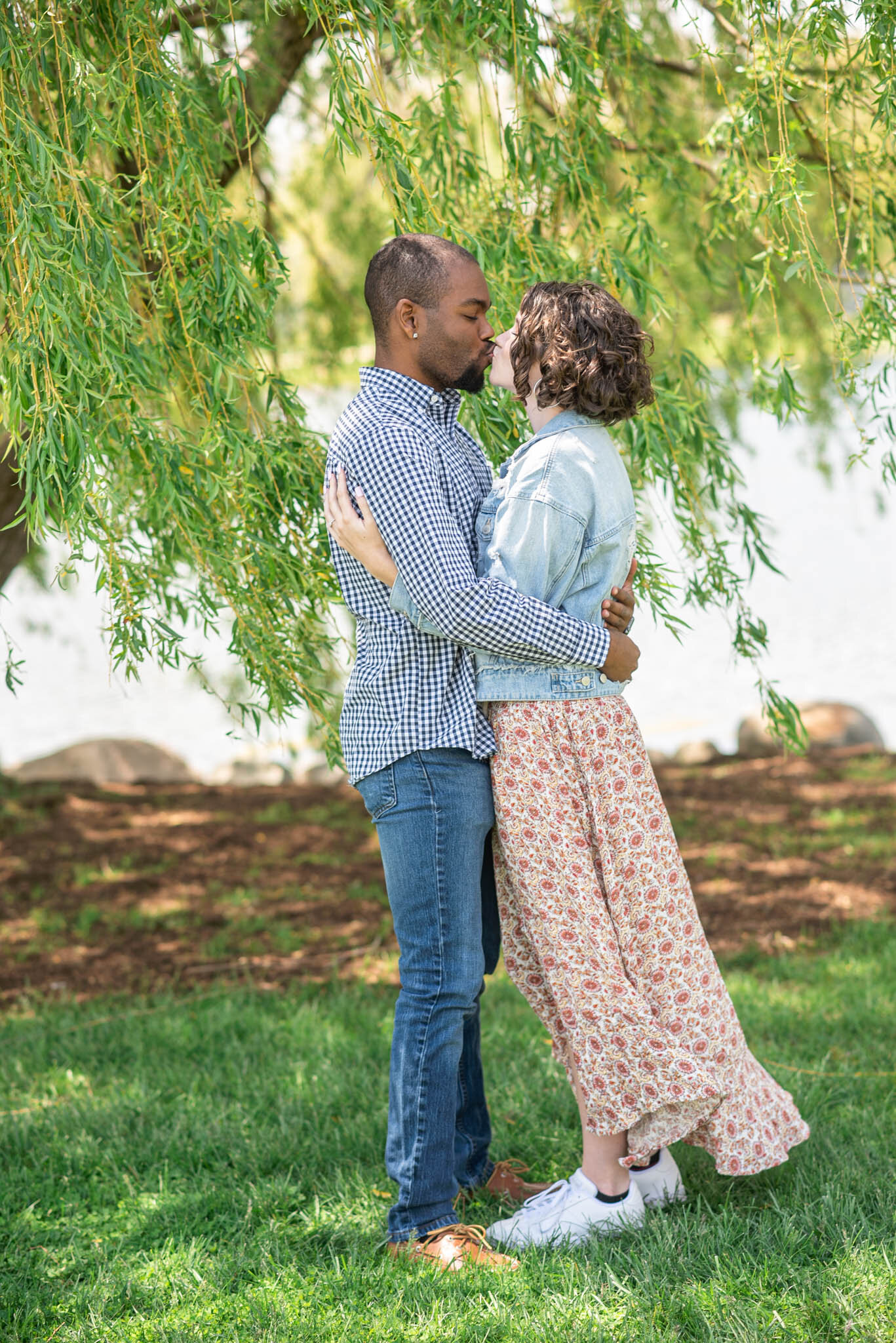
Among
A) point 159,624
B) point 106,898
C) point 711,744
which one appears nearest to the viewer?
point 159,624

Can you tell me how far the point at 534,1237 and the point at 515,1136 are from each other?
0.58 meters

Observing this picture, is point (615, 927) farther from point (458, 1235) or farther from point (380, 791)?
point (458, 1235)

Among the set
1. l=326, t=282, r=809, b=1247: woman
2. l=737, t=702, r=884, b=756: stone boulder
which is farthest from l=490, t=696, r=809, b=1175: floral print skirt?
l=737, t=702, r=884, b=756: stone boulder

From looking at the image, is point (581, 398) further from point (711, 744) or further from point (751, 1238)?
point (711, 744)

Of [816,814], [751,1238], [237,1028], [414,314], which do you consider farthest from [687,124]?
[751,1238]

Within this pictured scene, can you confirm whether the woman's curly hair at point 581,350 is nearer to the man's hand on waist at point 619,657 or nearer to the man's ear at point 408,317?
the man's ear at point 408,317

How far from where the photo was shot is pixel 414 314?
2486mm

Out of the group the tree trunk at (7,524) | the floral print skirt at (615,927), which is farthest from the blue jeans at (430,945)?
the tree trunk at (7,524)

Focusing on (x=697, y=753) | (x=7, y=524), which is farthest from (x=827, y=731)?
(x=7, y=524)

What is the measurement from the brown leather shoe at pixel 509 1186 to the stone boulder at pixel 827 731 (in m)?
5.83

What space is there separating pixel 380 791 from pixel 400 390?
0.79m

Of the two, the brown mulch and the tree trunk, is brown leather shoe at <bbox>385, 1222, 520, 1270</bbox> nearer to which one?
the brown mulch

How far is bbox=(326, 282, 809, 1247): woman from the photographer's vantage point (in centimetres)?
242

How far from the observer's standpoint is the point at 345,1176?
3.02 m
